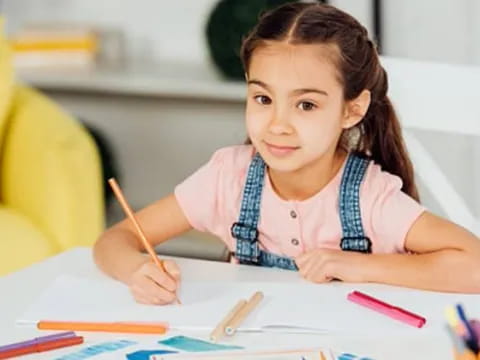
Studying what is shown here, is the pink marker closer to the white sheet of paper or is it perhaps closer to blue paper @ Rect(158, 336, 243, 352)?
the white sheet of paper

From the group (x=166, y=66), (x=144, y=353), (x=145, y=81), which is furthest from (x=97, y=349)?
(x=166, y=66)

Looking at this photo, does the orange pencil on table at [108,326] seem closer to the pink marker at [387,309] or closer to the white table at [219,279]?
the white table at [219,279]

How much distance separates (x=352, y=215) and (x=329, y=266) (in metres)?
0.14

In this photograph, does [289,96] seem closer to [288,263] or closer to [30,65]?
[288,263]

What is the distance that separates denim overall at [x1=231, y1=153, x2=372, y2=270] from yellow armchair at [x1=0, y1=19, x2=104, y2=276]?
2.72 ft

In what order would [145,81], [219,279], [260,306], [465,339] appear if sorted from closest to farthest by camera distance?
[465,339] → [260,306] → [219,279] → [145,81]

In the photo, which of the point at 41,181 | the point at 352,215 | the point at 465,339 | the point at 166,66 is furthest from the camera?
the point at 166,66

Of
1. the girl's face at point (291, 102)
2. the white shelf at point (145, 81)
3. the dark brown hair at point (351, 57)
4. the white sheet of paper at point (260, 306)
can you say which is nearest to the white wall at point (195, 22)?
the white shelf at point (145, 81)

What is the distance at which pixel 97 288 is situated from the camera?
1289 mm

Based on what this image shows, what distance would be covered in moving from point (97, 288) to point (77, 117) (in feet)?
6.45

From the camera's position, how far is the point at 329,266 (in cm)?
129

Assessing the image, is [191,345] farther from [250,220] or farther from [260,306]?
[250,220]

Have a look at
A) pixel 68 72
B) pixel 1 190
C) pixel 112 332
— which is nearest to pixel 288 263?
pixel 112 332

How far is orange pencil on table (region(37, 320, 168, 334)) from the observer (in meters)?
1.14
